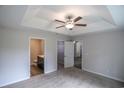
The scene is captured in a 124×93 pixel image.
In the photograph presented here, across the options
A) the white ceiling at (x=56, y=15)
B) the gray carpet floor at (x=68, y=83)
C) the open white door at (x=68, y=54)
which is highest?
the white ceiling at (x=56, y=15)

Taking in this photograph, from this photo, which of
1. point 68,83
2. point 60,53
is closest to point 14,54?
point 68,83

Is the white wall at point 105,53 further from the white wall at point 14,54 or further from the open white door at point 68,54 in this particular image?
the white wall at point 14,54

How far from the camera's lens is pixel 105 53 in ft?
14.6

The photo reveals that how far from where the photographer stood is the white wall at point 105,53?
3.91m

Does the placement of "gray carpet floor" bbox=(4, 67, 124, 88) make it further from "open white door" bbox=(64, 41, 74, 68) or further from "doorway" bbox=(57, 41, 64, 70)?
"doorway" bbox=(57, 41, 64, 70)

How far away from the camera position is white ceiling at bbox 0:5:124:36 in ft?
7.03

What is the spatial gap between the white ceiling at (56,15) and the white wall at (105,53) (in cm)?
76

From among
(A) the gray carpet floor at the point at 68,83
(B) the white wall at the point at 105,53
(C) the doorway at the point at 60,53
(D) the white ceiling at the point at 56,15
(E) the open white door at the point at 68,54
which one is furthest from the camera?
(C) the doorway at the point at 60,53

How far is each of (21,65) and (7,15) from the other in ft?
7.59

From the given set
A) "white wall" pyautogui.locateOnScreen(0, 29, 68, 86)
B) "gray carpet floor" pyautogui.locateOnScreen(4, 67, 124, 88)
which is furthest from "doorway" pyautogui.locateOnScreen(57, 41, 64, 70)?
"gray carpet floor" pyautogui.locateOnScreen(4, 67, 124, 88)

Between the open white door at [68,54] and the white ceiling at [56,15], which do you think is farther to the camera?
the open white door at [68,54]

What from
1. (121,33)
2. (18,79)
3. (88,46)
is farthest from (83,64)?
(18,79)

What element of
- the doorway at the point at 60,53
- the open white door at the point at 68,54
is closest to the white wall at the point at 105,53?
the open white door at the point at 68,54
